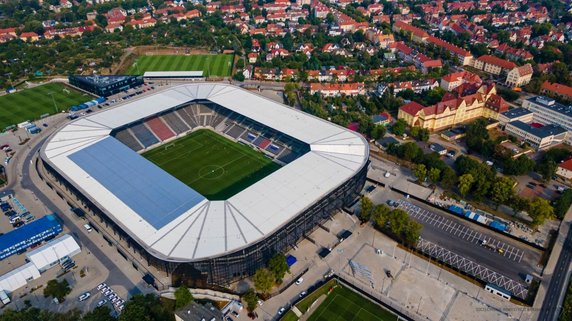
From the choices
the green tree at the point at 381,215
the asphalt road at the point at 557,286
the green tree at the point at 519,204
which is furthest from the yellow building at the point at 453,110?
the asphalt road at the point at 557,286

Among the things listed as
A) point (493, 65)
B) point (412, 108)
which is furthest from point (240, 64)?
point (493, 65)

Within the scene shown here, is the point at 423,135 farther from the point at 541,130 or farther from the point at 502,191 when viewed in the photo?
the point at 541,130

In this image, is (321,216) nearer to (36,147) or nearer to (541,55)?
(36,147)

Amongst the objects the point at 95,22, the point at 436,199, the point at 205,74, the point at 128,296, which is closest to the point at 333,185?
the point at 436,199

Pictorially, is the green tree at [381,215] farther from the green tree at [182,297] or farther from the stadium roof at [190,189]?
the green tree at [182,297]

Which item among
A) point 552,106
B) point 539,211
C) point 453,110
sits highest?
point 552,106

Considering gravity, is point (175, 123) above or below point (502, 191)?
above

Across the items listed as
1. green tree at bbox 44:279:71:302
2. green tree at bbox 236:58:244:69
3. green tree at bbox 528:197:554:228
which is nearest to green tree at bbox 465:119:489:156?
green tree at bbox 528:197:554:228
